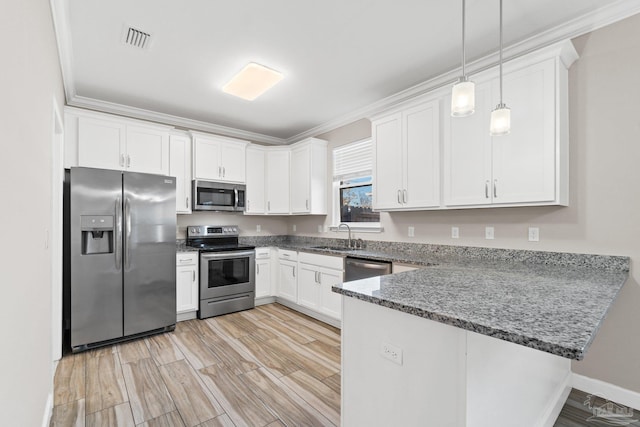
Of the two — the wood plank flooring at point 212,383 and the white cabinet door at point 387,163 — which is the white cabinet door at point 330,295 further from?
the white cabinet door at point 387,163

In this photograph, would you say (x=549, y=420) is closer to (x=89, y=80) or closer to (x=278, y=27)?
(x=278, y=27)

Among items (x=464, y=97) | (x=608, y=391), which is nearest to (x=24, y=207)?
(x=464, y=97)

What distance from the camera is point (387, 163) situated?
3.32m

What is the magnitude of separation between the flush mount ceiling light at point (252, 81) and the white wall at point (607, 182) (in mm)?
2534

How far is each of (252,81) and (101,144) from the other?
1829 mm

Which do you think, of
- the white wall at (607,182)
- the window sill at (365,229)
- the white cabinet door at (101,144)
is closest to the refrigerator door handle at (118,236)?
the white cabinet door at (101,144)

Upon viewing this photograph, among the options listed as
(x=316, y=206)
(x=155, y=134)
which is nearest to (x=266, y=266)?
(x=316, y=206)

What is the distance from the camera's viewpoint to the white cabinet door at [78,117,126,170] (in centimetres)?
328

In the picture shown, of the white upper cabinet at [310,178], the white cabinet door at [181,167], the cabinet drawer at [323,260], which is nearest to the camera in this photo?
the cabinet drawer at [323,260]

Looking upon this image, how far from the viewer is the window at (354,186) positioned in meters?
4.06

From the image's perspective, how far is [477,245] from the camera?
288 centimetres

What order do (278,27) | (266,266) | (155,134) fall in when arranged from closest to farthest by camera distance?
1. (278,27)
2. (155,134)
3. (266,266)

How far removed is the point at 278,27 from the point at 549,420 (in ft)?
10.4

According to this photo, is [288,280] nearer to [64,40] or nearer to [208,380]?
[208,380]
